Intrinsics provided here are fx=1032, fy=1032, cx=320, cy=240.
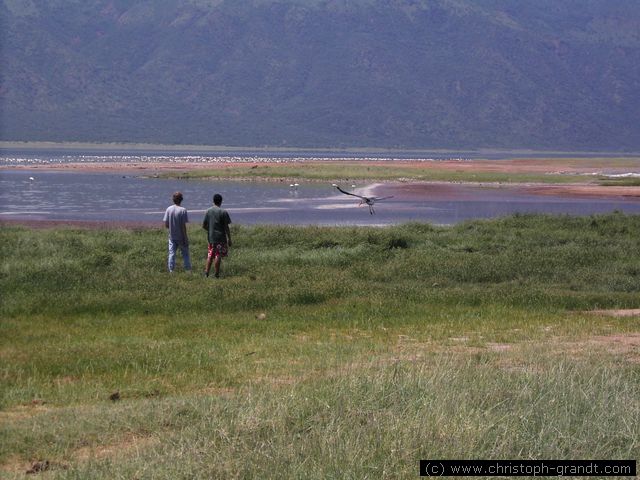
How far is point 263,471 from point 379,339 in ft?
18.8

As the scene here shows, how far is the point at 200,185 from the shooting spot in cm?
6191

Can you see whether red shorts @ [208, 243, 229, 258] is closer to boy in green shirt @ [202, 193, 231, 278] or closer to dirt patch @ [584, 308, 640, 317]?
boy in green shirt @ [202, 193, 231, 278]

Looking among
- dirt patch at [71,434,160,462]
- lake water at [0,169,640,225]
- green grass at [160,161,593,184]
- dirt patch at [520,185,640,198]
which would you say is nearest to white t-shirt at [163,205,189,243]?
dirt patch at [71,434,160,462]

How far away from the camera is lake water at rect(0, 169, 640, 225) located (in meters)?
39.1

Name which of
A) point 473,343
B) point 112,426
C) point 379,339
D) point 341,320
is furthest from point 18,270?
point 112,426

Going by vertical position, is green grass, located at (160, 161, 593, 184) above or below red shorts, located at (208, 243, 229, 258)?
below

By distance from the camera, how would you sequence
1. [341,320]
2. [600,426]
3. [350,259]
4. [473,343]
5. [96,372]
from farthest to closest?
[350,259], [341,320], [473,343], [96,372], [600,426]

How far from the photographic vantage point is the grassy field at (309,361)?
7762 mm

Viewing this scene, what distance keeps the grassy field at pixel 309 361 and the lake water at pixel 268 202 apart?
54.4ft

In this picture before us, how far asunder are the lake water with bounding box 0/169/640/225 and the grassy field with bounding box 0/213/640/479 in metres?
16.6

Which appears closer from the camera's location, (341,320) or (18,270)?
(341,320)

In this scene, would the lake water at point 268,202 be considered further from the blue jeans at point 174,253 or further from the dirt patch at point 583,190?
the blue jeans at point 174,253

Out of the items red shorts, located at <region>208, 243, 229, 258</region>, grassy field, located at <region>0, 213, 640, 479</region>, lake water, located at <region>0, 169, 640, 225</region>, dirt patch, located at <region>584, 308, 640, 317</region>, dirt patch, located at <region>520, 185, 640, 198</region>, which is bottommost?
dirt patch, located at <region>520, 185, 640, 198</region>

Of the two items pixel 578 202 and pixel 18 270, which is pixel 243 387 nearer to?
pixel 18 270
